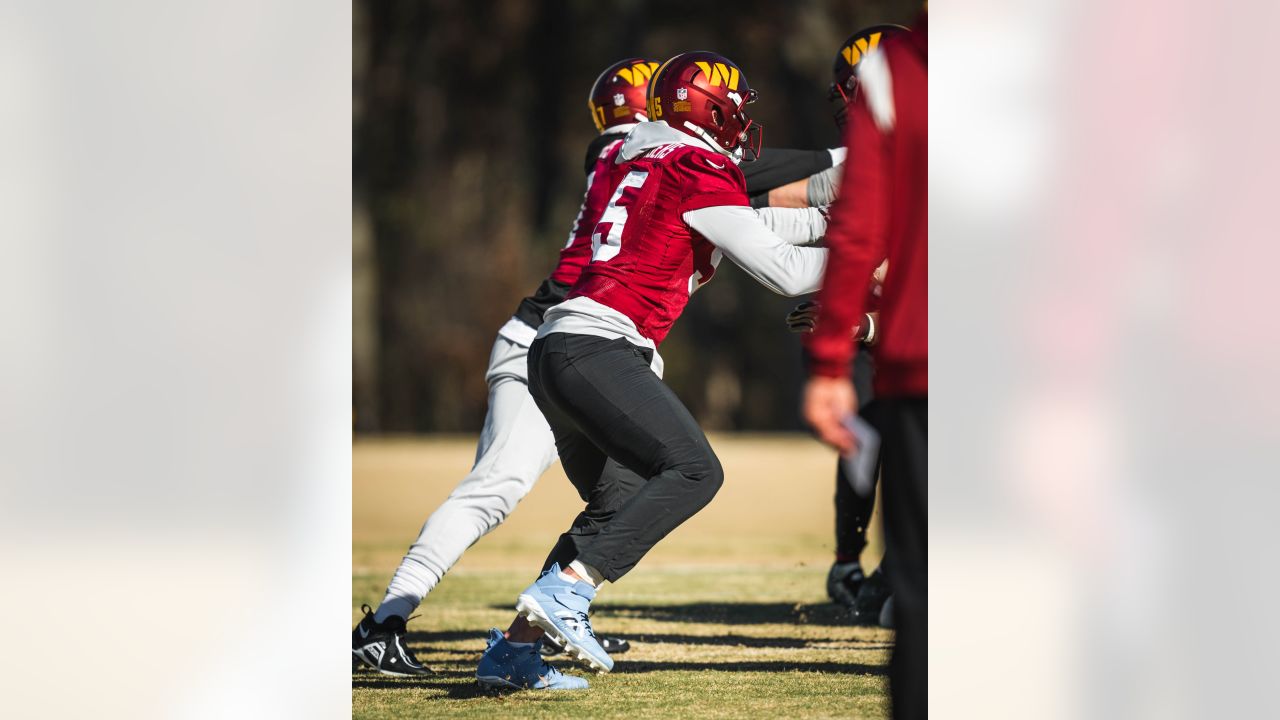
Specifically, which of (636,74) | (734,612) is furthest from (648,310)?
(734,612)

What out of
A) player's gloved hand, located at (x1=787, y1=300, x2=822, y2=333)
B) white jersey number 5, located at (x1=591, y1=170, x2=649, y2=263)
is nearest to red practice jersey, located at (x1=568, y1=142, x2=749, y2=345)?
white jersey number 5, located at (x1=591, y1=170, x2=649, y2=263)

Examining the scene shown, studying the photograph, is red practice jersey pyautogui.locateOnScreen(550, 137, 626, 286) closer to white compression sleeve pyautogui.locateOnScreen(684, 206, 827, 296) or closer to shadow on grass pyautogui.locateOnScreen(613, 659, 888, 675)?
white compression sleeve pyautogui.locateOnScreen(684, 206, 827, 296)

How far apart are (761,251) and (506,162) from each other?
898 inches

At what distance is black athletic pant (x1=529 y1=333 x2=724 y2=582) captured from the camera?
4035mm

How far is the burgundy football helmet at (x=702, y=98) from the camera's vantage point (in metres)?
Answer: 4.30

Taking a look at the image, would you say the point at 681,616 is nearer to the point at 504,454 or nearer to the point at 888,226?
the point at 504,454

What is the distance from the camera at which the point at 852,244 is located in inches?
119

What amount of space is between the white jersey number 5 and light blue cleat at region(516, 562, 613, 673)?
0.93 meters

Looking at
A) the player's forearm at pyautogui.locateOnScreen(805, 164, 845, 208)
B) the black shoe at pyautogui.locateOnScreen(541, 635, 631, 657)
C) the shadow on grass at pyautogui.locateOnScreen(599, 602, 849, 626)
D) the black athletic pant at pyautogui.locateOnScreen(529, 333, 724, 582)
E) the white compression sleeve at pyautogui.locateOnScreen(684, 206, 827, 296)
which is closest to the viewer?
the white compression sleeve at pyautogui.locateOnScreen(684, 206, 827, 296)

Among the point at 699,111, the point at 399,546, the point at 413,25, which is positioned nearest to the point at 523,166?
the point at 413,25

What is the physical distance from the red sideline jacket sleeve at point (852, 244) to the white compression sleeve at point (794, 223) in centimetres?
126
